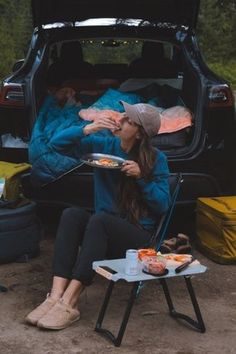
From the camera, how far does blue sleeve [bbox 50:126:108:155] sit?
409 cm

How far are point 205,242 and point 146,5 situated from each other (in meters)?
2.13

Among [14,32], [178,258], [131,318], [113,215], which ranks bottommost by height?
[14,32]

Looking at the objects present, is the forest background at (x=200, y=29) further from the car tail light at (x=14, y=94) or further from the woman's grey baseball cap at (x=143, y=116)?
the woman's grey baseball cap at (x=143, y=116)

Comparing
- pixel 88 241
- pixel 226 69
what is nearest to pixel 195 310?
pixel 88 241

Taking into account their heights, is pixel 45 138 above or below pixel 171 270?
above

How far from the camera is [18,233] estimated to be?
183 inches

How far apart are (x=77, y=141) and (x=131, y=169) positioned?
1.71 feet

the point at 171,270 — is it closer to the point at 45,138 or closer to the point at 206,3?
the point at 45,138

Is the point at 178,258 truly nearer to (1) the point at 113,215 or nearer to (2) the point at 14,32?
(1) the point at 113,215

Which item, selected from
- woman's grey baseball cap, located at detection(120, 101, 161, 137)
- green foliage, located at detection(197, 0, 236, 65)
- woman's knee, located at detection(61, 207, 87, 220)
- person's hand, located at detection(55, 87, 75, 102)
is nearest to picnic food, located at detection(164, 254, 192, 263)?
woman's knee, located at detection(61, 207, 87, 220)

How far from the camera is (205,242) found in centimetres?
491

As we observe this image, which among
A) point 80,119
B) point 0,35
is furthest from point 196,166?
point 0,35

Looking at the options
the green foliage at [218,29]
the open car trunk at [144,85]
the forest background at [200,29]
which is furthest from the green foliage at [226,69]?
the open car trunk at [144,85]

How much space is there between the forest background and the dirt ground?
1706 cm
